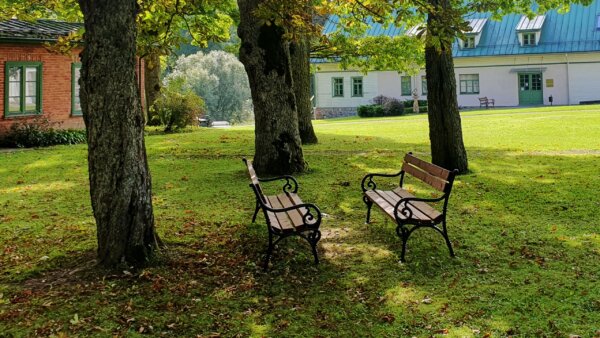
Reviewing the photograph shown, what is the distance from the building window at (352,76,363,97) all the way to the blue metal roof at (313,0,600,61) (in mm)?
6704

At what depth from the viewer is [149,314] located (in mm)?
5055

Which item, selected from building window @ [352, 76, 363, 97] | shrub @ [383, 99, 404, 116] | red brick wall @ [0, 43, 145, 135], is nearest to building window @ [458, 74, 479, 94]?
building window @ [352, 76, 363, 97]

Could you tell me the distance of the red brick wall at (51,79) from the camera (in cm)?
2075

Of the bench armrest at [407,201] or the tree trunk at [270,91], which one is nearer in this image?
the bench armrest at [407,201]

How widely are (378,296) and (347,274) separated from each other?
71 cm

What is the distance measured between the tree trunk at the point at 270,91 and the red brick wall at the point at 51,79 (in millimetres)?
12082

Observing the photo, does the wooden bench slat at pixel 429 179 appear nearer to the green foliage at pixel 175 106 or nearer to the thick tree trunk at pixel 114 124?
the thick tree trunk at pixel 114 124

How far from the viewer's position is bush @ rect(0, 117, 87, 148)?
20.1 meters

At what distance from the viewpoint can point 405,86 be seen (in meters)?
48.6

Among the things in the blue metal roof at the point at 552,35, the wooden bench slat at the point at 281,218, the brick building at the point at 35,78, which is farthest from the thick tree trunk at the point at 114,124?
the blue metal roof at the point at 552,35

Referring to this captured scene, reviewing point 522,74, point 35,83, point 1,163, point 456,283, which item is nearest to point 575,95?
point 522,74

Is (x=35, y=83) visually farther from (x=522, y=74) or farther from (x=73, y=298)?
(x=522, y=74)

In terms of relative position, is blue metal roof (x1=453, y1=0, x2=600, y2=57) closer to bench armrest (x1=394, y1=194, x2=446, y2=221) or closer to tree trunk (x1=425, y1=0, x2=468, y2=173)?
tree trunk (x1=425, y1=0, x2=468, y2=173)

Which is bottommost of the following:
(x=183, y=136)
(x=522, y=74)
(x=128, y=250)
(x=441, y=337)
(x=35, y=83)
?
(x=441, y=337)
